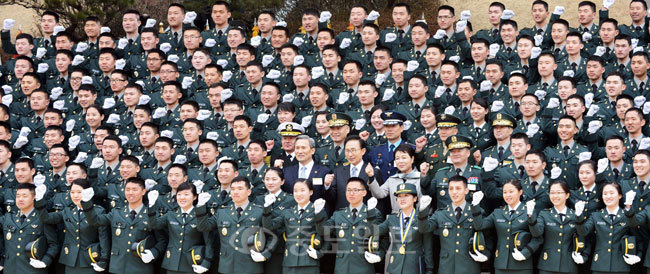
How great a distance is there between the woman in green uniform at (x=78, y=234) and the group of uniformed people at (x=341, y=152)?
2cm

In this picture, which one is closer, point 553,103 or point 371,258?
point 371,258

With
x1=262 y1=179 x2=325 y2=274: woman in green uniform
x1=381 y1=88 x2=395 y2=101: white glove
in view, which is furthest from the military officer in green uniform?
x1=381 y1=88 x2=395 y2=101: white glove

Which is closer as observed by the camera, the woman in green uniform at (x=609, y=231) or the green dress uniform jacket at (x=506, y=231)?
the woman in green uniform at (x=609, y=231)

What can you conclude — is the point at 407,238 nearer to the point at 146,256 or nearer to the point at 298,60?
the point at 146,256

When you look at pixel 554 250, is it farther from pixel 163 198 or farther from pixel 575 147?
pixel 163 198

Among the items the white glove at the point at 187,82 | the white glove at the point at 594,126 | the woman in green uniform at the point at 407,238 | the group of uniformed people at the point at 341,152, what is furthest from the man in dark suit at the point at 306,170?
the white glove at the point at 187,82

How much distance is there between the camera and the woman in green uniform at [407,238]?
11375mm

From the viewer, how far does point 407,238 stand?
1139 centimetres

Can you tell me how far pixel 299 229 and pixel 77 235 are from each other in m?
2.54

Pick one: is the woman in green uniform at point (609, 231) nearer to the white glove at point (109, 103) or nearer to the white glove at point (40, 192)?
the white glove at point (40, 192)

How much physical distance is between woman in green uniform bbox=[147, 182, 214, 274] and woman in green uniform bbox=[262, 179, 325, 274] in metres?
0.79

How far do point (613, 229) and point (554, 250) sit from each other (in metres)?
0.60

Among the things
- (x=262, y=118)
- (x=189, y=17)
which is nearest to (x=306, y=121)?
(x=262, y=118)

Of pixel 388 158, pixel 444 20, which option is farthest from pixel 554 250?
pixel 444 20
